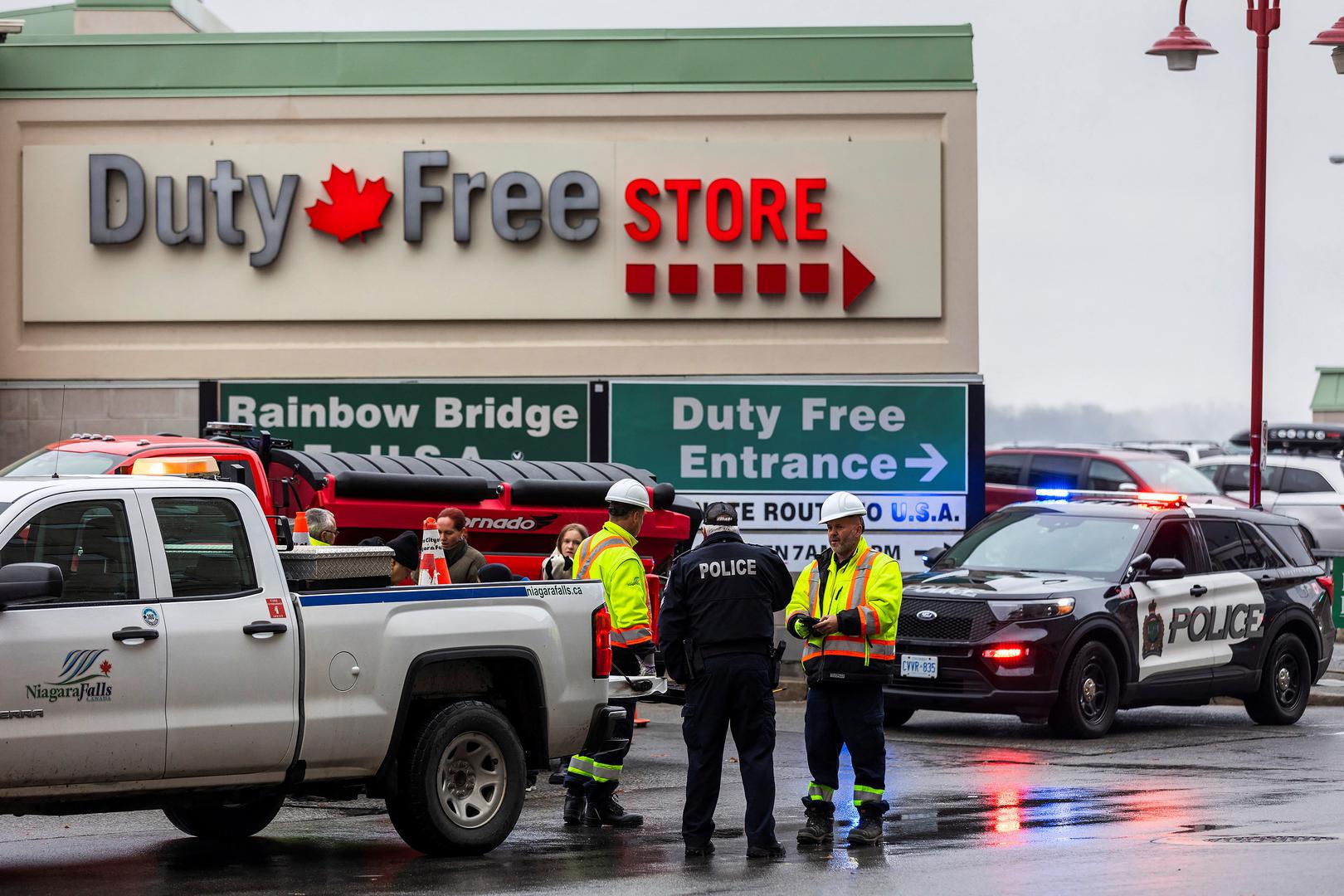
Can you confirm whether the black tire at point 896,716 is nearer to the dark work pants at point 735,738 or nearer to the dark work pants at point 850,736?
the dark work pants at point 850,736

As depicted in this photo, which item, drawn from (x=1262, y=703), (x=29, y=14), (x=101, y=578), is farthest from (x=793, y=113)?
(x=101, y=578)

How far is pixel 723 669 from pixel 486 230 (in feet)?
42.1

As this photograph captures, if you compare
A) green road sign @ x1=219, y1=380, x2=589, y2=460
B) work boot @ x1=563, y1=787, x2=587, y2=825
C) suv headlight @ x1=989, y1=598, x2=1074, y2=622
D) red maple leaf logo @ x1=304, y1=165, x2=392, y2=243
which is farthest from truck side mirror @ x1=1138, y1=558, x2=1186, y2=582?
red maple leaf logo @ x1=304, y1=165, x2=392, y2=243

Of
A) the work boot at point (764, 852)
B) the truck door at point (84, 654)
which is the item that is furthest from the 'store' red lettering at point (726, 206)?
the truck door at point (84, 654)

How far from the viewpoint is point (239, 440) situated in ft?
50.3

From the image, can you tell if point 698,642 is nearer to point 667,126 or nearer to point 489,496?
point 489,496

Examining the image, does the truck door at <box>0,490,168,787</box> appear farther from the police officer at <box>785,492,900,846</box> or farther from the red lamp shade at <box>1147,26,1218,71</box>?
the red lamp shade at <box>1147,26,1218,71</box>

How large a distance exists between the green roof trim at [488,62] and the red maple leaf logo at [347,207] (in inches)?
41.0

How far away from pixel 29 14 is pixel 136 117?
4.88 meters

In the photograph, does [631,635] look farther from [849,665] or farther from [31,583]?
[31,583]

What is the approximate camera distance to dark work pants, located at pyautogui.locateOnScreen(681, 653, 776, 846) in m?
9.74

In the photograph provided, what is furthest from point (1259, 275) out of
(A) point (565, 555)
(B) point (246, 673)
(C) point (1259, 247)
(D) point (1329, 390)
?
(D) point (1329, 390)

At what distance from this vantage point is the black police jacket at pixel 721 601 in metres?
9.80

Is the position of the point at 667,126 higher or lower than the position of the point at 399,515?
higher
